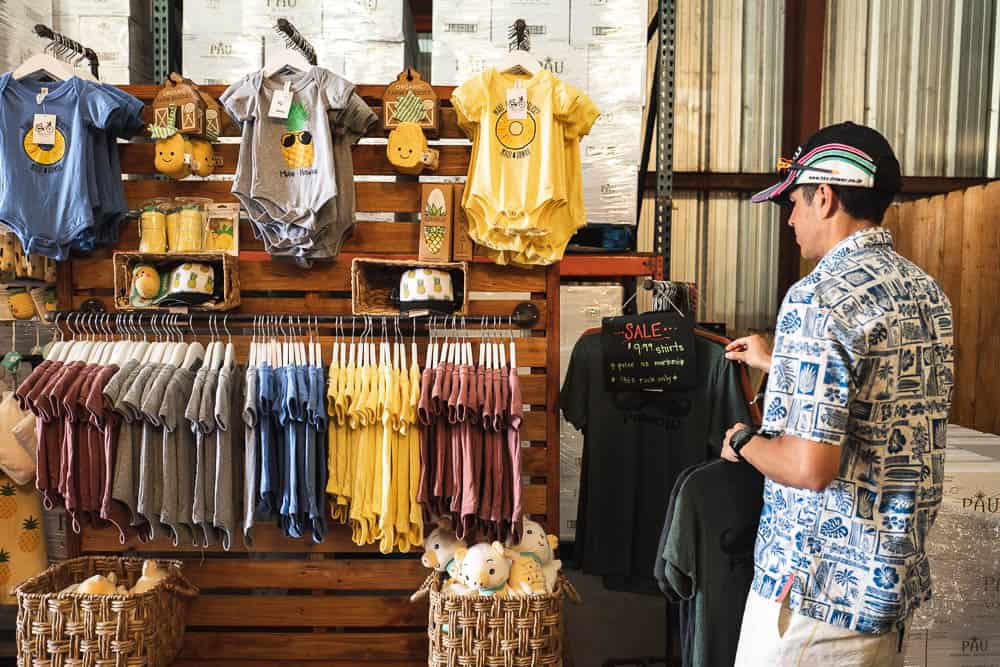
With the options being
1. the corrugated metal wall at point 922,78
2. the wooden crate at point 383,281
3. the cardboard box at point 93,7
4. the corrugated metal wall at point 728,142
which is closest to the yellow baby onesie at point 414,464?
the wooden crate at point 383,281

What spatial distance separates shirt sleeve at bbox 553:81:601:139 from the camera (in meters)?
2.85

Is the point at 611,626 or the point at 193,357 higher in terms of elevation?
the point at 193,357

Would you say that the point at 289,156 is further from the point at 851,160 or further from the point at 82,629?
the point at 851,160

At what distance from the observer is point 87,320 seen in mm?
2980

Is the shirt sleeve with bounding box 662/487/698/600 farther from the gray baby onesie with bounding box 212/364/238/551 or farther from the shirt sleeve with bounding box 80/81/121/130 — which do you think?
the shirt sleeve with bounding box 80/81/121/130

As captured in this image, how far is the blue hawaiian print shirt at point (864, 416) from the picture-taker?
155 cm

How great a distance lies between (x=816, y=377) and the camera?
5.08 feet

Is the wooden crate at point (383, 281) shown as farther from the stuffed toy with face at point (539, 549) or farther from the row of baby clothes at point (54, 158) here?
the row of baby clothes at point (54, 158)

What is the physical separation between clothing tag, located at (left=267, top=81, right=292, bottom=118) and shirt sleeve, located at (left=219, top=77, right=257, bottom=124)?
69 mm

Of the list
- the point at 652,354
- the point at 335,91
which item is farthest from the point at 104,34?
the point at 652,354

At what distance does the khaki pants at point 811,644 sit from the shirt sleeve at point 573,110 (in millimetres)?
1883

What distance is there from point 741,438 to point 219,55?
3.27 m

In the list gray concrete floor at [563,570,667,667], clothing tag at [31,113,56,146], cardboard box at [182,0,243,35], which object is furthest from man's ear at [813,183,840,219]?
cardboard box at [182,0,243,35]

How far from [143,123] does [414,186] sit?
1.10 meters
